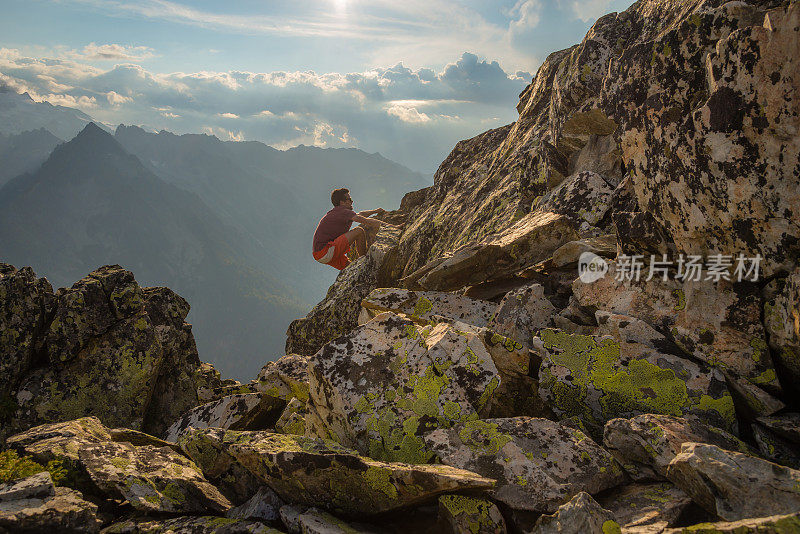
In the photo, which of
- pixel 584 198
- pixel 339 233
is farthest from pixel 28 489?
pixel 339 233

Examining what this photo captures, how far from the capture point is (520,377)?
8734 millimetres

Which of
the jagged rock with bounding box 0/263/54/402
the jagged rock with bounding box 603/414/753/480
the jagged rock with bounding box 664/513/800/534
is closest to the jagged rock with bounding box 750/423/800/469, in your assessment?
the jagged rock with bounding box 603/414/753/480

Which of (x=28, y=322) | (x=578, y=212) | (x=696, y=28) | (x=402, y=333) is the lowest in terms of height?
(x=28, y=322)

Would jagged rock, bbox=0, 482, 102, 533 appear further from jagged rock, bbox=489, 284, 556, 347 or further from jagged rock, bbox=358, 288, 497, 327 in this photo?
jagged rock, bbox=489, 284, 556, 347

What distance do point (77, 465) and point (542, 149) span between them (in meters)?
17.1

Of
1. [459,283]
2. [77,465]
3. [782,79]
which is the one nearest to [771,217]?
[782,79]

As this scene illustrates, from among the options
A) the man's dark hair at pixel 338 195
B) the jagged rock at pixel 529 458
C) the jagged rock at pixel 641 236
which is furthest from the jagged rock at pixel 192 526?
the man's dark hair at pixel 338 195

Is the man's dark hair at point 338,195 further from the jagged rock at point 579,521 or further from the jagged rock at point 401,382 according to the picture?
the jagged rock at point 579,521

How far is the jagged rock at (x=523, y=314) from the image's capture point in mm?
10094

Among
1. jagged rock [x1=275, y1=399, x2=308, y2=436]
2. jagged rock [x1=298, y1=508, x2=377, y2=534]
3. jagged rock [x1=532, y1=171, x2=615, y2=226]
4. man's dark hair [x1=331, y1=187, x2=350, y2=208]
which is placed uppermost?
man's dark hair [x1=331, y1=187, x2=350, y2=208]

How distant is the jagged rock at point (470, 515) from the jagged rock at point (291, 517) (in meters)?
1.80

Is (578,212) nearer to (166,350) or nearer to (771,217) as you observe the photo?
(771,217)

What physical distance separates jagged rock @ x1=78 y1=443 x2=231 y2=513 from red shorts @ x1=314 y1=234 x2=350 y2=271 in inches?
722

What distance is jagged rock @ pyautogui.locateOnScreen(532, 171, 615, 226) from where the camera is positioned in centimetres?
1259
